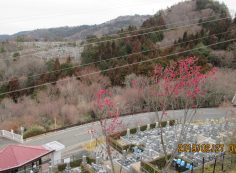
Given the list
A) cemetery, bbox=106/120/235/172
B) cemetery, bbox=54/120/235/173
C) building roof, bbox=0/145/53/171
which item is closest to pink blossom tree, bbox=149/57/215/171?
cemetery, bbox=54/120/235/173

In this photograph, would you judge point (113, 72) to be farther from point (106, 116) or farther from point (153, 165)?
point (106, 116)

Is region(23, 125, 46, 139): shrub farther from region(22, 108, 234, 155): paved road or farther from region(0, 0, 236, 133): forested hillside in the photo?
region(22, 108, 234, 155): paved road

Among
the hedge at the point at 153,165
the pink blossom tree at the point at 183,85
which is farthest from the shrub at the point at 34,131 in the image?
the pink blossom tree at the point at 183,85

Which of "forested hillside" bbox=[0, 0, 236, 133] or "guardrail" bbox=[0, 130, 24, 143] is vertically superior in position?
"forested hillside" bbox=[0, 0, 236, 133]

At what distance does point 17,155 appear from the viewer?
14773 millimetres

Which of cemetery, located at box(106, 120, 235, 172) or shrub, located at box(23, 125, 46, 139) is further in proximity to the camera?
shrub, located at box(23, 125, 46, 139)

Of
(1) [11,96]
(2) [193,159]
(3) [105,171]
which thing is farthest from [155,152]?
(1) [11,96]

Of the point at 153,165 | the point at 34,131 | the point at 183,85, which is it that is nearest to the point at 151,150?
the point at 153,165

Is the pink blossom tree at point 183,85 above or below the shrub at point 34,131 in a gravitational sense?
above

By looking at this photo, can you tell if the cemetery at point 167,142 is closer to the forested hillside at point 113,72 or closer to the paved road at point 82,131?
the paved road at point 82,131

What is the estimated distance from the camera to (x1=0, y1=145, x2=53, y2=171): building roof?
14.3 metres

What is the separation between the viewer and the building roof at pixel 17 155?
1433 cm

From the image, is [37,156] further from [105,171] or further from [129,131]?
[129,131]
